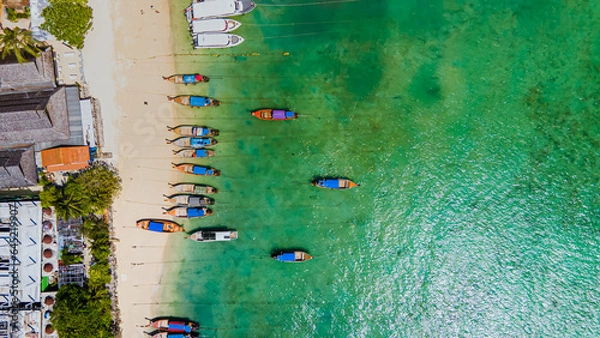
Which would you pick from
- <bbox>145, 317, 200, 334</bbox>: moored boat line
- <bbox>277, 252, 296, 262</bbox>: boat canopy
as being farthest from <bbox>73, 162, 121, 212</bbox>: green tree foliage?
<bbox>277, 252, 296, 262</bbox>: boat canopy

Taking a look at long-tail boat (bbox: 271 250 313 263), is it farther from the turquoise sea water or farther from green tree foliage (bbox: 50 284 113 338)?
green tree foliage (bbox: 50 284 113 338)

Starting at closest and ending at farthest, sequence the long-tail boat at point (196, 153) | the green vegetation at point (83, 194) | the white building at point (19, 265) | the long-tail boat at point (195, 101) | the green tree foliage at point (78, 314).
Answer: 1. the green tree foliage at point (78, 314)
2. the green vegetation at point (83, 194)
3. the white building at point (19, 265)
4. the long-tail boat at point (195, 101)
5. the long-tail boat at point (196, 153)

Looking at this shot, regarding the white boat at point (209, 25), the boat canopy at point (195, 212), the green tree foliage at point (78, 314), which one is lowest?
the green tree foliage at point (78, 314)

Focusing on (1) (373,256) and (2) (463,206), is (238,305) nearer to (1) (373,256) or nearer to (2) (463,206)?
(1) (373,256)

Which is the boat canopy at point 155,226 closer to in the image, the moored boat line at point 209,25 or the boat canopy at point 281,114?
the boat canopy at point 281,114

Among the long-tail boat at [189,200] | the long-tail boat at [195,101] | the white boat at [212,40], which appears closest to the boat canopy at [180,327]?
the long-tail boat at [189,200]

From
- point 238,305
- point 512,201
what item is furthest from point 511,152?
point 238,305

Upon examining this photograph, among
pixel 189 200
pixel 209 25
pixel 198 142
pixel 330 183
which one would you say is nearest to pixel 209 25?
pixel 209 25

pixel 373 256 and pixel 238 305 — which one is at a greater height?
pixel 373 256

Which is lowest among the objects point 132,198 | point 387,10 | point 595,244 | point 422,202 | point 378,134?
point 595,244
